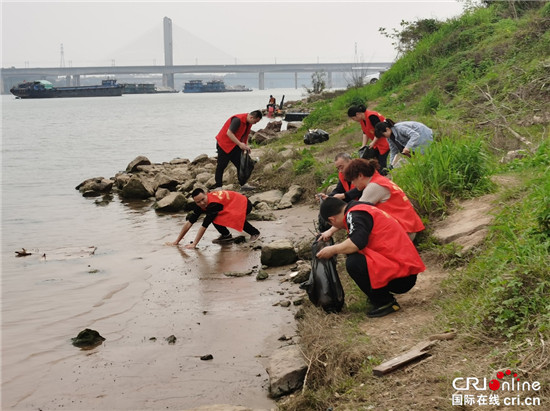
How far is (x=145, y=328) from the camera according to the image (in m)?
6.46

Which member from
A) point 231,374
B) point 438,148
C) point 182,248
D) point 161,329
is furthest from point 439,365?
point 182,248

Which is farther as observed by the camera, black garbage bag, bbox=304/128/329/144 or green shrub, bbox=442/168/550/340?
black garbage bag, bbox=304/128/329/144

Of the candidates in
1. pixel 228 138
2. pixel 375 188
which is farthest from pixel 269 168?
pixel 375 188

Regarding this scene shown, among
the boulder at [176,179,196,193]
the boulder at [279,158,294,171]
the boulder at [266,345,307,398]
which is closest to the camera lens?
the boulder at [266,345,307,398]

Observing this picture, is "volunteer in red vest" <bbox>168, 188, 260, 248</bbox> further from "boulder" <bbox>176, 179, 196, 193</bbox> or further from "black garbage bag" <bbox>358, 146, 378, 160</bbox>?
"boulder" <bbox>176, 179, 196, 193</bbox>

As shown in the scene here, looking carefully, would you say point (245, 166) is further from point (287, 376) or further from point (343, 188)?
point (287, 376)

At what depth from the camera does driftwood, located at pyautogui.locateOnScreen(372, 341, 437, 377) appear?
436 centimetres

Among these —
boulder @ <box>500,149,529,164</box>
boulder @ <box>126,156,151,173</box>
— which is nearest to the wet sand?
boulder @ <box>500,149,529,164</box>

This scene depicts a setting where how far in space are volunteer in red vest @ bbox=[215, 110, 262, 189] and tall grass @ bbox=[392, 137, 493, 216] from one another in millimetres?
4149

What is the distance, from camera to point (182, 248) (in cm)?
979

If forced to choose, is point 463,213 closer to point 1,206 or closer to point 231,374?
point 231,374

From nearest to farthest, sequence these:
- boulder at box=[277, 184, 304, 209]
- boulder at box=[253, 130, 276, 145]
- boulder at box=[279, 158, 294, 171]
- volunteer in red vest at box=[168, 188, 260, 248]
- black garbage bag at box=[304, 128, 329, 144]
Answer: volunteer in red vest at box=[168, 188, 260, 248]
boulder at box=[277, 184, 304, 209]
boulder at box=[279, 158, 294, 171]
black garbage bag at box=[304, 128, 329, 144]
boulder at box=[253, 130, 276, 145]

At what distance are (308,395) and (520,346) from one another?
1392 millimetres

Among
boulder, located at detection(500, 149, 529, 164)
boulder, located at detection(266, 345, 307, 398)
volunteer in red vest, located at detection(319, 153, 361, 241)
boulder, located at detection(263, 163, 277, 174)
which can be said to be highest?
boulder, located at detection(500, 149, 529, 164)
